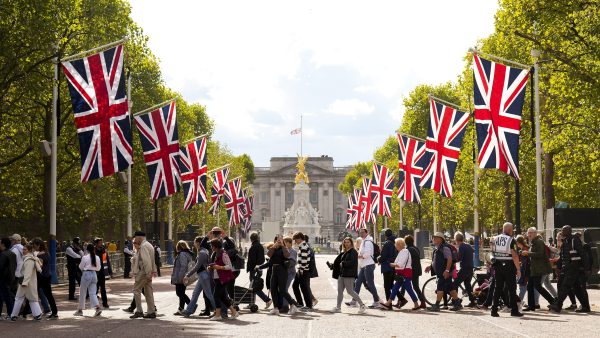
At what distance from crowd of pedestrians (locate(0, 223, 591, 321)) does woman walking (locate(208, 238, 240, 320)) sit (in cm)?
2

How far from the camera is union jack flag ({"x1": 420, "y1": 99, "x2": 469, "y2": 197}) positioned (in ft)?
134

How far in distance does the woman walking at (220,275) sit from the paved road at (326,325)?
21.0 inches

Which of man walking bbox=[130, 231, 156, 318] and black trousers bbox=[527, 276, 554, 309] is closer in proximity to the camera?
man walking bbox=[130, 231, 156, 318]

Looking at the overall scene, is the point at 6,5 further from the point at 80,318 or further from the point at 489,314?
the point at 489,314

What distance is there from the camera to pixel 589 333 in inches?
775

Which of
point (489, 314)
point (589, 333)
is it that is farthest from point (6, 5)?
point (589, 333)

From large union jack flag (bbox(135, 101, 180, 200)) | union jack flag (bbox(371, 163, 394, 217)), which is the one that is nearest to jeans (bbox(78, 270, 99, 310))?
large union jack flag (bbox(135, 101, 180, 200))

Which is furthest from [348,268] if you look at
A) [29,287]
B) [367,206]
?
[367,206]

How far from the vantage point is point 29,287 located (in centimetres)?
2416

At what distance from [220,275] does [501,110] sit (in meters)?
11.1

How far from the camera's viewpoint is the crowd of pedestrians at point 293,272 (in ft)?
80.2

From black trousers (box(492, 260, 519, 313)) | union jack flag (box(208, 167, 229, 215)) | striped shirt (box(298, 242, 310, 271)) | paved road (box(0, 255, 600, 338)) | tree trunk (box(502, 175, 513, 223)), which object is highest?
union jack flag (box(208, 167, 229, 215))

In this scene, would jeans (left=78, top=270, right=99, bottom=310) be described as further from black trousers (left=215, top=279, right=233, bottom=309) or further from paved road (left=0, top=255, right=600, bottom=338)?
black trousers (left=215, top=279, right=233, bottom=309)

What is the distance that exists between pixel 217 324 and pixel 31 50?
44.8 ft
